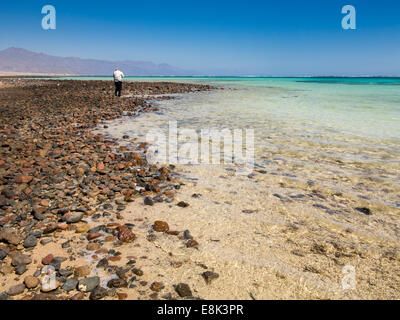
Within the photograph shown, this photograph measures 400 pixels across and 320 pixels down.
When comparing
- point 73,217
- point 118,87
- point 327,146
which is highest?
point 118,87

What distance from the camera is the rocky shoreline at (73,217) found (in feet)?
9.49

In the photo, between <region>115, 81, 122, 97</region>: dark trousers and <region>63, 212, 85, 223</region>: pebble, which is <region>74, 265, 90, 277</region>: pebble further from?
<region>115, 81, 122, 97</region>: dark trousers

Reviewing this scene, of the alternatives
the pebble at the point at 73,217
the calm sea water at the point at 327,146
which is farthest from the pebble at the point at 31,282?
the calm sea water at the point at 327,146

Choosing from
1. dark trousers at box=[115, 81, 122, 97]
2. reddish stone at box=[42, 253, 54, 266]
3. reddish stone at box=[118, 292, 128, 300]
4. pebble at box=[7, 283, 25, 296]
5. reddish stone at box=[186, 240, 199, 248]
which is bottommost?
reddish stone at box=[118, 292, 128, 300]

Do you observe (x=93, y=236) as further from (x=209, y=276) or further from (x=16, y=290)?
(x=209, y=276)

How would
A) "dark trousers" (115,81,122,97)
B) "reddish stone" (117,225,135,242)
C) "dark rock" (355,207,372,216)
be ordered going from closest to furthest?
"reddish stone" (117,225,135,242), "dark rock" (355,207,372,216), "dark trousers" (115,81,122,97)

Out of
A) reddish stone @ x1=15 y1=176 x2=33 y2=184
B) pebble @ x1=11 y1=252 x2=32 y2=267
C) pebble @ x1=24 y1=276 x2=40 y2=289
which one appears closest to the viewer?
pebble @ x1=24 y1=276 x2=40 y2=289

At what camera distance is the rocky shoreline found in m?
2.89

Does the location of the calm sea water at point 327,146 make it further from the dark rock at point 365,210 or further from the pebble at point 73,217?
the pebble at point 73,217

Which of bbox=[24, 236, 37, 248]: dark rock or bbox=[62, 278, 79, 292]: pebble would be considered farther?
bbox=[24, 236, 37, 248]: dark rock

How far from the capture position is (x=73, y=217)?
166 inches

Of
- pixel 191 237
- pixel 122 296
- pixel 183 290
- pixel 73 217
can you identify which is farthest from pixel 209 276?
pixel 73 217

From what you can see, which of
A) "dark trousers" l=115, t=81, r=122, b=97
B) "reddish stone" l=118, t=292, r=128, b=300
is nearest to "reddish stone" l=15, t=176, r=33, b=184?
"reddish stone" l=118, t=292, r=128, b=300
